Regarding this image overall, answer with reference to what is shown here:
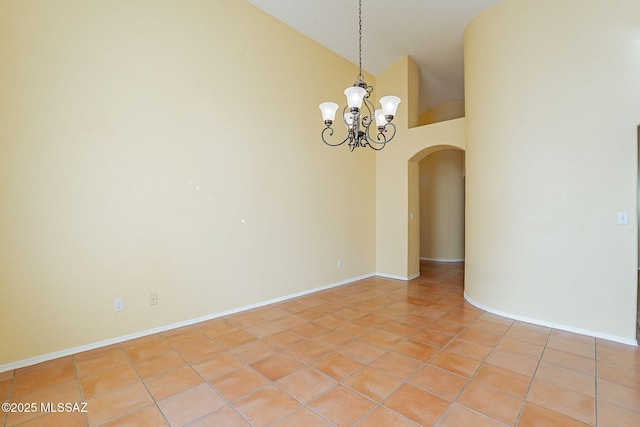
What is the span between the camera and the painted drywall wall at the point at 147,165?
233cm

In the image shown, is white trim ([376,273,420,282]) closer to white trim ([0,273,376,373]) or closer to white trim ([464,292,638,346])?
white trim ([464,292,638,346])

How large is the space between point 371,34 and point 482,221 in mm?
3192

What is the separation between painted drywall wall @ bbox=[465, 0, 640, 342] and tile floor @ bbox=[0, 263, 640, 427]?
1.28ft

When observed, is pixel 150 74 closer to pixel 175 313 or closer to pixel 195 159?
pixel 195 159

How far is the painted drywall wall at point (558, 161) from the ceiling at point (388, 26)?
0.53m

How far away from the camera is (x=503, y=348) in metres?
2.61

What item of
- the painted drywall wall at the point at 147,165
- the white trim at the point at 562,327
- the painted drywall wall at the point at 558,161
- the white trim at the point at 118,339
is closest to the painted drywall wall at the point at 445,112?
the painted drywall wall at the point at 558,161

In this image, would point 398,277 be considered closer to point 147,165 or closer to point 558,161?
point 558,161

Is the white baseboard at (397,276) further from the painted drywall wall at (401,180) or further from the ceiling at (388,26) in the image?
the ceiling at (388,26)

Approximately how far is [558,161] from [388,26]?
292cm

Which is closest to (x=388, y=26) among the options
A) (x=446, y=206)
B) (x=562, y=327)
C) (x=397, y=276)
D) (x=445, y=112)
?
(x=445, y=112)

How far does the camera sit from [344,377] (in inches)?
84.6

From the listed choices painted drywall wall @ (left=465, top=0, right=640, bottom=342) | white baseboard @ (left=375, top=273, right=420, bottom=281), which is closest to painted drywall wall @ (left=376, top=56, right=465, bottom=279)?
white baseboard @ (left=375, top=273, right=420, bottom=281)

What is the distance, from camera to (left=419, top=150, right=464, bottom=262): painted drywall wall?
7246 mm
